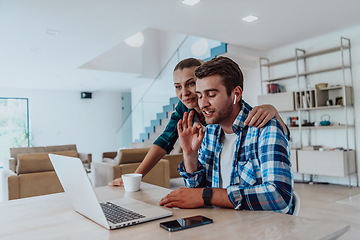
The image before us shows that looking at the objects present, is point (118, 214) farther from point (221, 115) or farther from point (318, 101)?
point (318, 101)

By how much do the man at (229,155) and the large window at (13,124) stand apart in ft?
32.8

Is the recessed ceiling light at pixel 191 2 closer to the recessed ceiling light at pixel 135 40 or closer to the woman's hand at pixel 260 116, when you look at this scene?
the woman's hand at pixel 260 116

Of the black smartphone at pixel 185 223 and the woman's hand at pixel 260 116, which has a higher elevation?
the woman's hand at pixel 260 116

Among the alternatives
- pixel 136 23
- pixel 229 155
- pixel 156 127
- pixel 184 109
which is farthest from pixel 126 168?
pixel 156 127

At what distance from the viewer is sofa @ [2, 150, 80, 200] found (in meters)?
3.58

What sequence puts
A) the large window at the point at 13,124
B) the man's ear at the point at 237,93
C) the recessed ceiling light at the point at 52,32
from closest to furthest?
the man's ear at the point at 237,93 → the recessed ceiling light at the point at 52,32 → the large window at the point at 13,124

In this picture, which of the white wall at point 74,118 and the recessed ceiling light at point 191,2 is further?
the white wall at point 74,118

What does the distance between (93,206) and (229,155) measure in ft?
2.07

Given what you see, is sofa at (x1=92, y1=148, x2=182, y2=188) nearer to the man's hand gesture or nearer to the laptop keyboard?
the man's hand gesture

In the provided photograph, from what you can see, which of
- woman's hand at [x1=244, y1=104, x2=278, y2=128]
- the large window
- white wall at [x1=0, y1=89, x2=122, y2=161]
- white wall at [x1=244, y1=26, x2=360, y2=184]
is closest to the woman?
woman's hand at [x1=244, y1=104, x2=278, y2=128]

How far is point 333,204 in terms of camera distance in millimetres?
3861

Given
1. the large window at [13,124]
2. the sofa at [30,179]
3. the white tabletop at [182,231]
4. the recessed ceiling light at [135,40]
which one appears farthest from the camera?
the large window at [13,124]

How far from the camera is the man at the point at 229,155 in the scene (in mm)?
991

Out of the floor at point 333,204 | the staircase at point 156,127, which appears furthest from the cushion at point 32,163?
the staircase at point 156,127
